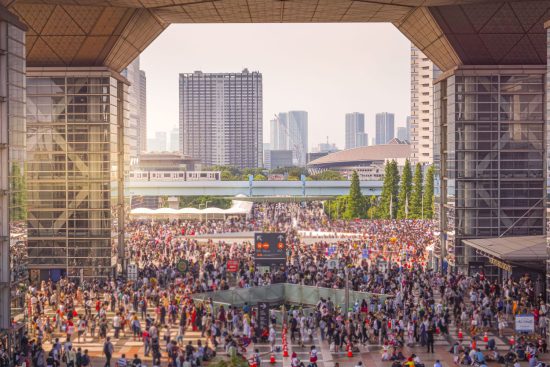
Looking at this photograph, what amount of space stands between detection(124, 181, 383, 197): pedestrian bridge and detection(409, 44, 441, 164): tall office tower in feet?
139

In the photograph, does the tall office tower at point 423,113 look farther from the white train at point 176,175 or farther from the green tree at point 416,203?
the green tree at point 416,203

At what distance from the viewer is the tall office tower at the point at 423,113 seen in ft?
504

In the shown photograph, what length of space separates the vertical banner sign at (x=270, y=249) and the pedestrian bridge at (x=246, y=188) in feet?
200

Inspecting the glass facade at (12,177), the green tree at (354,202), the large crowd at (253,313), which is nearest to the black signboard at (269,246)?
the large crowd at (253,313)

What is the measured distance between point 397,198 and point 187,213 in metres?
26.9

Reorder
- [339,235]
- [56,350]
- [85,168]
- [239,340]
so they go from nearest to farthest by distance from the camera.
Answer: [56,350] → [239,340] → [85,168] → [339,235]

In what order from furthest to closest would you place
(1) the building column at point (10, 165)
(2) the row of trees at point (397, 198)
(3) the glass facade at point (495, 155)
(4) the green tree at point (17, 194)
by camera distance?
(2) the row of trees at point (397, 198) → (3) the glass facade at point (495, 155) → (4) the green tree at point (17, 194) → (1) the building column at point (10, 165)

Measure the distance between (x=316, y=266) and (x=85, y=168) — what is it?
1497 cm

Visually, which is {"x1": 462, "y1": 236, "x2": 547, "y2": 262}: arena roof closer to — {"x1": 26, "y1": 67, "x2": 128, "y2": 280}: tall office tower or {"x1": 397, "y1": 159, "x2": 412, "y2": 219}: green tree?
{"x1": 26, "y1": 67, "x2": 128, "y2": 280}: tall office tower

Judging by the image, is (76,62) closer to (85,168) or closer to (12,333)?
(85,168)

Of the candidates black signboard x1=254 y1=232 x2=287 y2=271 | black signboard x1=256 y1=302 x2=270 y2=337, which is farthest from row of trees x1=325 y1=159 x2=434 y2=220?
black signboard x1=256 y1=302 x2=270 y2=337

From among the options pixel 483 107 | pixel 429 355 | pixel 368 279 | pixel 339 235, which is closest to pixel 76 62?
pixel 368 279

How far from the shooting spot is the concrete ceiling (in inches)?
1614

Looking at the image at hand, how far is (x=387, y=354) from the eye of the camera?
27.8m
